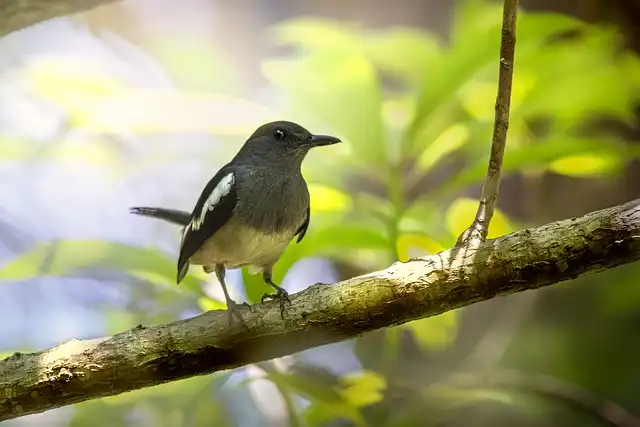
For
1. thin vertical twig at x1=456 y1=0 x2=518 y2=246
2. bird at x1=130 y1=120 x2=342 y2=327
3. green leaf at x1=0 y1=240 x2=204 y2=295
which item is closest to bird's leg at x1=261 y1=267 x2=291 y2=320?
bird at x1=130 y1=120 x2=342 y2=327

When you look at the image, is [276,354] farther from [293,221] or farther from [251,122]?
[251,122]

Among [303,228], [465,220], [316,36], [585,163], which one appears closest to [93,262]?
[303,228]

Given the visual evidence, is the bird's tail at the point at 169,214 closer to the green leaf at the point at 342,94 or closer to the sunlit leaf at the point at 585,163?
the green leaf at the point at 342,94

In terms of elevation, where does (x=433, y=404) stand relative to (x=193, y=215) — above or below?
below

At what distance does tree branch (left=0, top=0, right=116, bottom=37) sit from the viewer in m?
1.07

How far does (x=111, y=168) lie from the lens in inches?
51.7

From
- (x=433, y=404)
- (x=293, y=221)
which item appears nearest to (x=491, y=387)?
(x=433, y=404)

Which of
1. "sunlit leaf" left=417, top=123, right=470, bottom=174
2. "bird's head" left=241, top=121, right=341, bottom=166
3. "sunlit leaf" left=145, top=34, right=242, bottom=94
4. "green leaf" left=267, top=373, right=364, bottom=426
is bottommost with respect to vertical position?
"green leaf" left=267, top=373, right=364, bottom=426

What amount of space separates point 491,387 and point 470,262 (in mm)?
674

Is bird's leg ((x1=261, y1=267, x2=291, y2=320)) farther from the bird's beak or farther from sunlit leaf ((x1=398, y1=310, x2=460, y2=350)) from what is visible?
sunlit leaf ((x1=398, y1=310, x2=460, y2=350))

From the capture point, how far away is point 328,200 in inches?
45.6

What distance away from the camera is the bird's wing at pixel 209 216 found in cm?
98

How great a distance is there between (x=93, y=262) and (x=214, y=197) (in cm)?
28

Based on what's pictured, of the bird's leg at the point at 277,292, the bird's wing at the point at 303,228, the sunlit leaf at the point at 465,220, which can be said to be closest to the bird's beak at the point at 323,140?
the bird's wing at the point at 303,228
